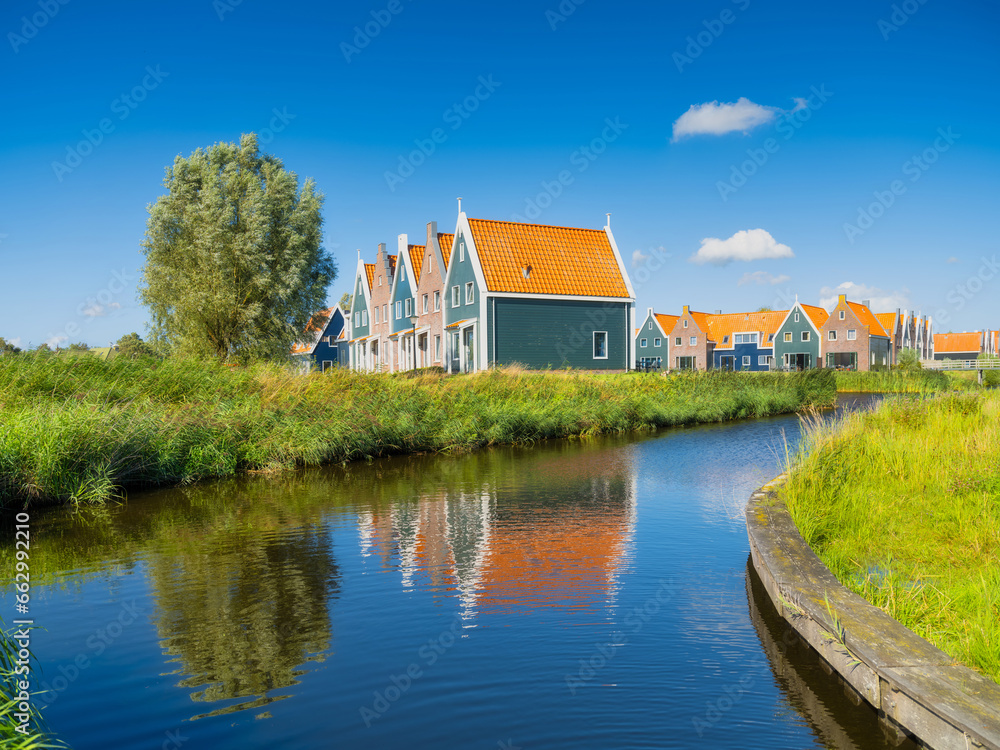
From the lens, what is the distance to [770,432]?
819 inches

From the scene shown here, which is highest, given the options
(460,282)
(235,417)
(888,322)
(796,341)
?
(460,282)

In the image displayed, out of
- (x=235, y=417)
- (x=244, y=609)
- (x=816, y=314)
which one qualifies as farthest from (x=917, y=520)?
(x=816, y=314)

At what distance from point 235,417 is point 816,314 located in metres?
68.0

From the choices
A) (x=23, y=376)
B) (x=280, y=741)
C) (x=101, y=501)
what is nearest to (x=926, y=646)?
(x=280, y=741)

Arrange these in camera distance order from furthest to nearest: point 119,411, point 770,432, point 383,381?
1. point 770,432
2. point 383,381
3. point 119,411

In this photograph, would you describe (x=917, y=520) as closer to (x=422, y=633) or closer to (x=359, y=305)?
(x=422, y=633)

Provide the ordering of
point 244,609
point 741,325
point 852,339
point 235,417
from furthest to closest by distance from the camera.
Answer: point 741,325, point 852,339, point 235,417, point 244,609

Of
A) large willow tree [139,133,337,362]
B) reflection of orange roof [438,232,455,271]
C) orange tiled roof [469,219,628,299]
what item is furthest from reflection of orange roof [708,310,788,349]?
large willow tree [139,133,337,362]

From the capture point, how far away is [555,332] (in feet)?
107

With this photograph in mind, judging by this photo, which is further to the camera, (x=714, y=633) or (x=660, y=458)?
(x=660, y=458)

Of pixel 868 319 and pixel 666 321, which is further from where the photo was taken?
pixel 666 321

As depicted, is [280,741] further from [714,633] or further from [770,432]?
[770,432]

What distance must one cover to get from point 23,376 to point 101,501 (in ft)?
15.3

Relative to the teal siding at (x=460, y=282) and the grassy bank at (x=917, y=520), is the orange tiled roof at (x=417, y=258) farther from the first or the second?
the grassy bank at (x=917, y=520)
